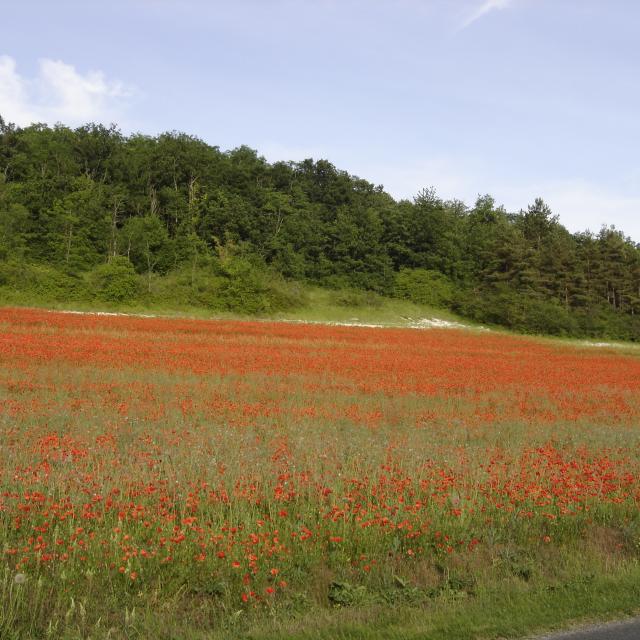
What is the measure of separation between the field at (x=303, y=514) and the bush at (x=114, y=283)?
3612cm

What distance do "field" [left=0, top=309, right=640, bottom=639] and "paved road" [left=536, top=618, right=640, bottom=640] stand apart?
22 centimetres

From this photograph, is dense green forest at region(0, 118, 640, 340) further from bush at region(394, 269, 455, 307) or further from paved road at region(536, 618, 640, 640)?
paved road at region(536, 618, 640, 640)

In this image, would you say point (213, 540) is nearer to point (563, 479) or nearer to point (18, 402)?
point (563, 479)

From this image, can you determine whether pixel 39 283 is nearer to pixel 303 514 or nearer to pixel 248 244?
pixel 248 244

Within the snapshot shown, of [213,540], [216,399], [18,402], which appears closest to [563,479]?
[213,540]

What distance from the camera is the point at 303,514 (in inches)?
295

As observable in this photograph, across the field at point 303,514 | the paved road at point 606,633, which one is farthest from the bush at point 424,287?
the paved road at point 606,633

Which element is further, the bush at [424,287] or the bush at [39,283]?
the bush at [424,287]

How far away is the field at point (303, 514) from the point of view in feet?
17.8

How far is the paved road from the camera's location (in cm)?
505

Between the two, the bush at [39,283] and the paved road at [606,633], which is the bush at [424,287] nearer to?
the bush at [39,283]

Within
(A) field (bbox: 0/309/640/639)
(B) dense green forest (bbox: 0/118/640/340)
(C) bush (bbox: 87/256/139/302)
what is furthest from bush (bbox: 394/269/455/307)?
(A) field (bbox: 0/309/640/639)

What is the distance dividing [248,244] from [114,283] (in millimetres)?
17258

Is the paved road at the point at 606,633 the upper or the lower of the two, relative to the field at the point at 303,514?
upper
